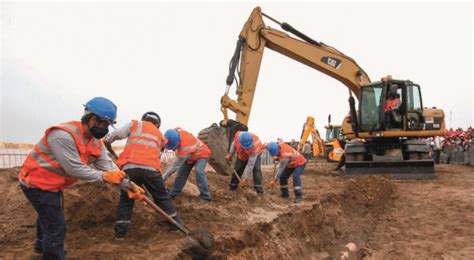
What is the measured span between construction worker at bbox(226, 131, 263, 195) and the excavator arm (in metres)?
1.33

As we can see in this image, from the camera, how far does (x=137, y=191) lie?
12.6 ft

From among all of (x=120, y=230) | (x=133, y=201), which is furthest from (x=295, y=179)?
(x=120, y=230)

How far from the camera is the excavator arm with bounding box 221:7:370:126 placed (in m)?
10.2

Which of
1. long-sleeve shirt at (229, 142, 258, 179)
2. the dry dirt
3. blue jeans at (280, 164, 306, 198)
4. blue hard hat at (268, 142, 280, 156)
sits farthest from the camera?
blue jeans at (280, 164, 306, 198)

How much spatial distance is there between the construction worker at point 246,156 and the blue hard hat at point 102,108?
14.8ft

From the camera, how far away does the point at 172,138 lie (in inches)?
252

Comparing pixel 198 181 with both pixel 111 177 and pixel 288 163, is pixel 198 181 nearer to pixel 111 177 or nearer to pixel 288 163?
pixel 288 163

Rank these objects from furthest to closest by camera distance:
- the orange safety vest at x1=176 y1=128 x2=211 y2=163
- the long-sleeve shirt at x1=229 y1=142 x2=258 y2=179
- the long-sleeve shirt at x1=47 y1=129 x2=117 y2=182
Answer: the long-sleeve shirt at x1=229 y1=142 x2=258 y2=179, the orange safety vest at x1=176 y1=128 x2=211 y2=163, the long-sleeve shirt at x1=47 y1=129 x2=117 y2=182

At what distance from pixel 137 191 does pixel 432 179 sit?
10258 millimetres

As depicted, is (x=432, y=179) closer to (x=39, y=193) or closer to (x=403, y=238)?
(x=403, y=238)

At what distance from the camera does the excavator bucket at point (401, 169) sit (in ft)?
37.6

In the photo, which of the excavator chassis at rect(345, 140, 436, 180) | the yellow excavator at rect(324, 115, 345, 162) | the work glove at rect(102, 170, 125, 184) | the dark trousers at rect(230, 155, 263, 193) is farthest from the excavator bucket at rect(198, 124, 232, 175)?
the yellow excavator at rect(324, 115, 345, 162)

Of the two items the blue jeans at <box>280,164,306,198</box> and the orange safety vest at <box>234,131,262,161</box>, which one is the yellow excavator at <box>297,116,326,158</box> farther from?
the orange safety vest at <box>234,131,262,161</box>

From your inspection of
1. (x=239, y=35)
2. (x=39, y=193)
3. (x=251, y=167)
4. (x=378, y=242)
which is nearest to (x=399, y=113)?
(x=239, y=35)
